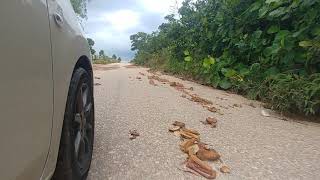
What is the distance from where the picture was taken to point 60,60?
213cm

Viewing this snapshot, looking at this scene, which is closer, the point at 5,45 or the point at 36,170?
the point at 5,45

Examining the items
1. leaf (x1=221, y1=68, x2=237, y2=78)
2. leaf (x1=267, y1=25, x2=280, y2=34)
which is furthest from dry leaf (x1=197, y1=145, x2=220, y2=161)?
leaf (x1=221, y1=68, x2=237, y2=78)

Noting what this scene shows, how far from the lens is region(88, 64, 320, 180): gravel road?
3178mm

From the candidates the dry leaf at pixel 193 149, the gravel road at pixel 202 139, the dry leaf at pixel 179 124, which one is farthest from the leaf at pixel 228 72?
the dry leaf at pixel 193 149

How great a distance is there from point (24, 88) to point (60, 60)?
0.56 m

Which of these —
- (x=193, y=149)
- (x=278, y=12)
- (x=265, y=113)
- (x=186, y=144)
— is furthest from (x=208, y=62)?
(x=193, y=149)

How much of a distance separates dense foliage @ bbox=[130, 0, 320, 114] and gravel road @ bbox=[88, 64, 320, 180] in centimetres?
42

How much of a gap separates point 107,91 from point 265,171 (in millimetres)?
4686

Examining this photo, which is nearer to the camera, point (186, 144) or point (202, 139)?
point (186, 144)

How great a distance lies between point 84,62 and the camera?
302 centimetres

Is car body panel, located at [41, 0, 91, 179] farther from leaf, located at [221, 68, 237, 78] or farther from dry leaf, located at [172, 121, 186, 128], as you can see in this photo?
leaf, located at [221, 68, 237, 78]

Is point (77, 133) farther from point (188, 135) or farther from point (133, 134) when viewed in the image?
point (188, 135)

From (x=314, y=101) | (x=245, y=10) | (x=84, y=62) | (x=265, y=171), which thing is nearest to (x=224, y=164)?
(x=265, y=171)

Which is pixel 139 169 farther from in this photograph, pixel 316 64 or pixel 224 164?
pixel 316 64
